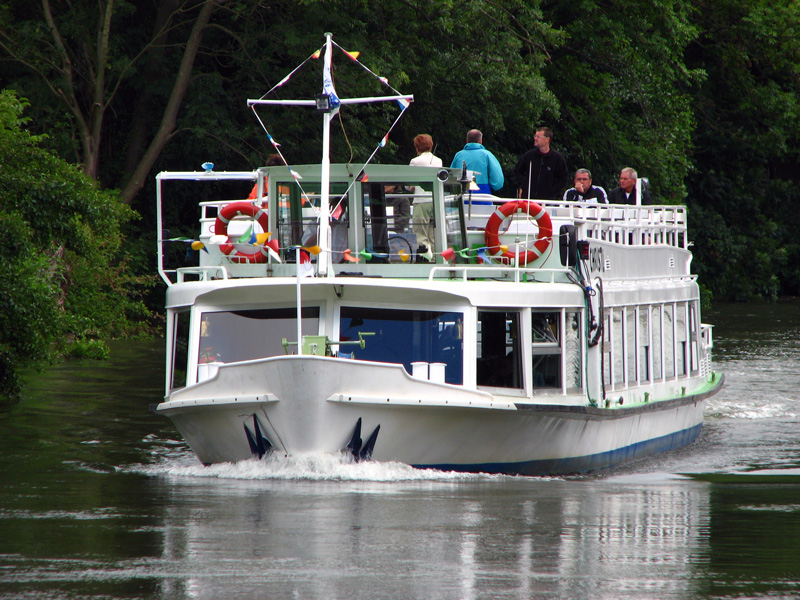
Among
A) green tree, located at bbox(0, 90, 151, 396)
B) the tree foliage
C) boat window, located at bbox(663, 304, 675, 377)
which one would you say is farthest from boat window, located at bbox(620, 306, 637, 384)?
the tree foliage

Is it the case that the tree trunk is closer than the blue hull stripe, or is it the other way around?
the blue hull stripe

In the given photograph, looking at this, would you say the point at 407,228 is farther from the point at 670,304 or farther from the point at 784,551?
the point at 784,551

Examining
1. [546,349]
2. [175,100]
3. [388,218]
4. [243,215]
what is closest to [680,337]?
[546,349]

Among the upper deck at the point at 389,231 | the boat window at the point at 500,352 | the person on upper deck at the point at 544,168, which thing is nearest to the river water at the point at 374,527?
the boat window at the point at 500,352

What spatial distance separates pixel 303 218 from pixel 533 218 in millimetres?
2678

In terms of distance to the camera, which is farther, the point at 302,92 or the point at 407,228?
the point at 302,92

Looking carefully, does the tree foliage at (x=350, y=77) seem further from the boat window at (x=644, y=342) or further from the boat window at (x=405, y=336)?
the boat window at (x=405, y=336)

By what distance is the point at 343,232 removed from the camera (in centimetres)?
1505

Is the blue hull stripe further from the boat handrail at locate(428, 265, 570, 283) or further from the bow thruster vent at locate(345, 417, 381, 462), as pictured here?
the boat handrail at locate(428, 265, 570, 283)

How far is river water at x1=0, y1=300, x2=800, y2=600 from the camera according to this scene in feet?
27.1

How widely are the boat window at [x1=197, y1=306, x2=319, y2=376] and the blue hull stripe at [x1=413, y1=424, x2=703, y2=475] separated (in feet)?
6.29

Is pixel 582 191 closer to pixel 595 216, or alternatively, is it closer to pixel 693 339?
pixel 595 216

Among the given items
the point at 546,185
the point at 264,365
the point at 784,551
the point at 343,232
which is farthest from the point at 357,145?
the point at 784,551

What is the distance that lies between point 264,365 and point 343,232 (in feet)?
9.90
